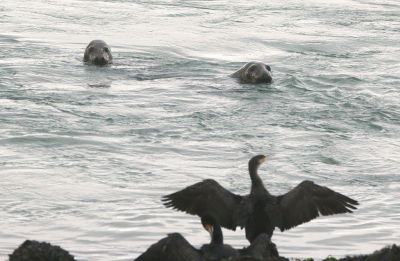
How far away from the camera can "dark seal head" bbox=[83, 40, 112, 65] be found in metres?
14.6

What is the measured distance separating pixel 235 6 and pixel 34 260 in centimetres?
1813

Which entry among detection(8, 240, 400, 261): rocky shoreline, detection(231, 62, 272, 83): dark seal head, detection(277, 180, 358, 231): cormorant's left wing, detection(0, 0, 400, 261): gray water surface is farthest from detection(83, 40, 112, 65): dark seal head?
detection(8, 240, 400, 261): rocky shoreline

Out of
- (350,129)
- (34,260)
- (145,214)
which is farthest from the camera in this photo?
(350,129)

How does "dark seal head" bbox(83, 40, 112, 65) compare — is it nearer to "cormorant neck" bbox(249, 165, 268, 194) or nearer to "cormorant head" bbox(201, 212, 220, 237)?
"cormorant neck" bbox(249, 165, 268, 194)

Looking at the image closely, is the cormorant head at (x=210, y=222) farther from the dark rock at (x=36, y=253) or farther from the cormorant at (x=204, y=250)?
the dark rock at (x=36, y=253)

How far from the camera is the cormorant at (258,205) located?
6328 mm

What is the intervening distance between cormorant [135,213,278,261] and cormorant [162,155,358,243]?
0.83 meters

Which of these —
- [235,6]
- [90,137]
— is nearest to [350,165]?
[90,137]

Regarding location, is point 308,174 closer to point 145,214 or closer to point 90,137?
point 145,214

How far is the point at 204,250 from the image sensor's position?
5.38 metres

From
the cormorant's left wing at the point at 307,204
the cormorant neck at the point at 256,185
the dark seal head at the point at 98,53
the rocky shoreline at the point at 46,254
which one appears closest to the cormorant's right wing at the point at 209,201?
the cormorant neck at the point at 256,185

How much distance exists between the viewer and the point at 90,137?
391 inches

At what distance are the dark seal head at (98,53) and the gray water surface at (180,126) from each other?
31cm

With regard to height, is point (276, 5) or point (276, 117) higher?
point (276, 5)
